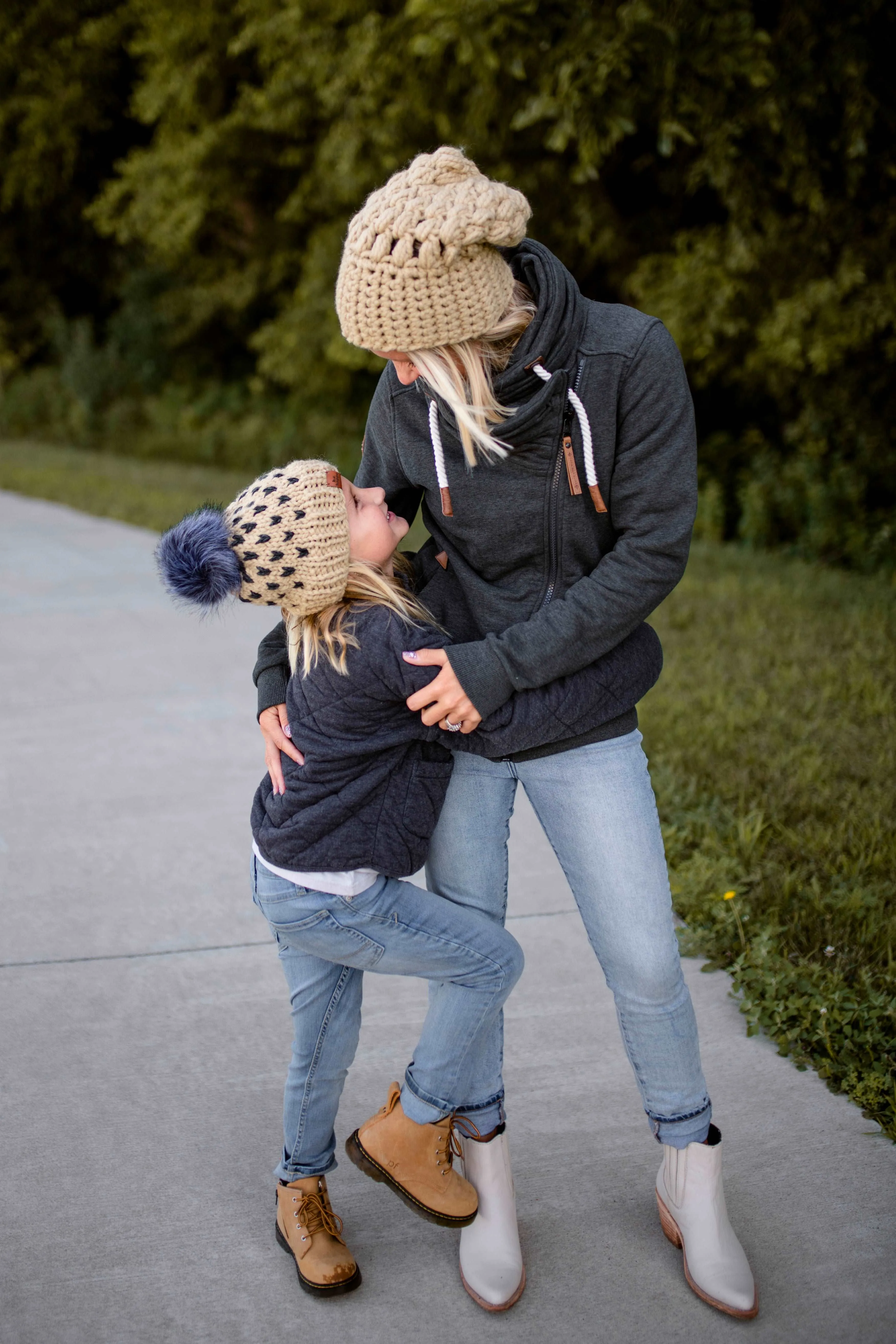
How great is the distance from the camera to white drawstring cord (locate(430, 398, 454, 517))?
2.10 metres

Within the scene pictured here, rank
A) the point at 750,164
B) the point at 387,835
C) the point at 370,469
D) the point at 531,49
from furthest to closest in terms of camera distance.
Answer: the point at 750,164 → the point at 531,49 → the point at 370,469 → the point at 387,835

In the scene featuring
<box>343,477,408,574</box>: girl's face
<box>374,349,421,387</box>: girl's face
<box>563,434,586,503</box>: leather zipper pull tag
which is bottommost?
<box>343,477,408,574</box>: girl's face

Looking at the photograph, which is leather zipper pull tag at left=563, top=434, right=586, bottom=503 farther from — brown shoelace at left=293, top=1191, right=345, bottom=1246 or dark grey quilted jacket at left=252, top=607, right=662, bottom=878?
brown shoelace at left=293, top=1191, right=345, bottom=1246

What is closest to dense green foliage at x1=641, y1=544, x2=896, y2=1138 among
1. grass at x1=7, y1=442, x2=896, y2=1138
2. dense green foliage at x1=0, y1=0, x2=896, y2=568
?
grass at x1=7, y1=442, x2=896, y2=1138

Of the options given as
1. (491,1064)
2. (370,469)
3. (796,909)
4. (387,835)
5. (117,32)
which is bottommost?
(796,909)

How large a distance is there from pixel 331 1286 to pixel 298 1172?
8.2 inches

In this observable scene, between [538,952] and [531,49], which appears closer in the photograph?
[538,952]

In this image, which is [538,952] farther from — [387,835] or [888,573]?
[888,573]

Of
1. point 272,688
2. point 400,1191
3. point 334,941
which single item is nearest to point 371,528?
point 272,688

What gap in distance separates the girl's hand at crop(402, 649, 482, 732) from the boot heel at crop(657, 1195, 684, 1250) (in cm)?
99

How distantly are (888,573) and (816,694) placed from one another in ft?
10.3

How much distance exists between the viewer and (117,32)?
15547 mm

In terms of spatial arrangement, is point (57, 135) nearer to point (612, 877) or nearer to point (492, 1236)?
point (612, 877)

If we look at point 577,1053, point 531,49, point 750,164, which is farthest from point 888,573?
point 577,1053
